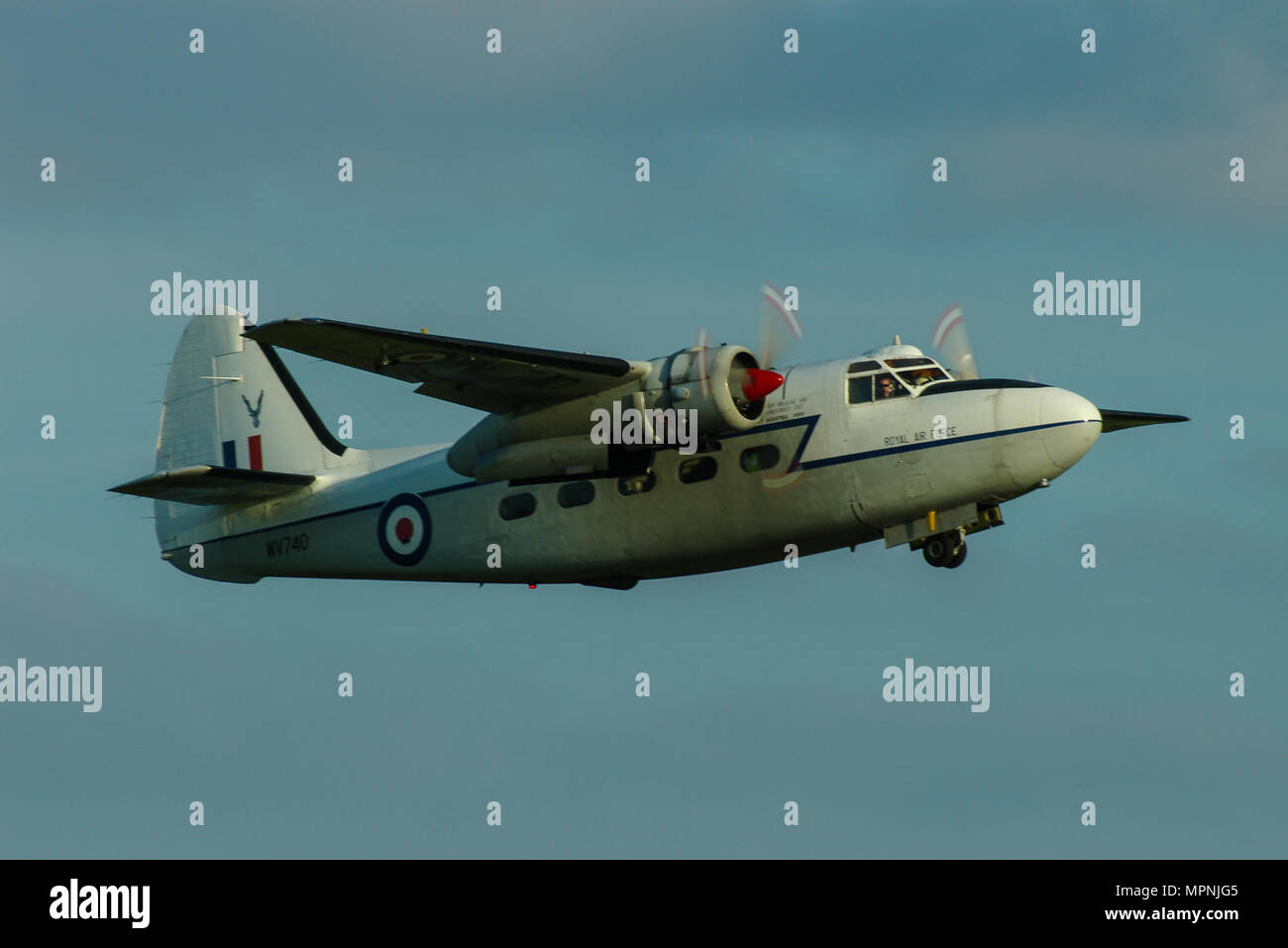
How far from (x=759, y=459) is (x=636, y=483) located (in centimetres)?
191

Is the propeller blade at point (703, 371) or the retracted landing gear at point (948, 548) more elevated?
the propeller blade at point (703, 371)

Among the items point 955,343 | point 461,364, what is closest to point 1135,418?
point 955,343

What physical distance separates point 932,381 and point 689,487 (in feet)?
12.1

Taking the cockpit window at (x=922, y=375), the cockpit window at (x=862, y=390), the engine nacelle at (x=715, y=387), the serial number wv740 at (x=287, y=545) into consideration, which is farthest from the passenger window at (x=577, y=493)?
the serial number wv740 at (x=287, y=545)

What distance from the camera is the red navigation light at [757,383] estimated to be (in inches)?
973

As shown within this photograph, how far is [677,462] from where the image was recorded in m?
25.7

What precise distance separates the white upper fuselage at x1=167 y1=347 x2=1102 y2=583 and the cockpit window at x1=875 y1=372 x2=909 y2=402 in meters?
0.03

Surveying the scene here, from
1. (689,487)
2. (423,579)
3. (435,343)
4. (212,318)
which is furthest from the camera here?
(212,318)

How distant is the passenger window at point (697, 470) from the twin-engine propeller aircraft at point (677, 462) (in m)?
0.03

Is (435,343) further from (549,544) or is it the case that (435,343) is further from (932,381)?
(932,381)

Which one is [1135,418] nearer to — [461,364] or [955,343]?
[955,343]

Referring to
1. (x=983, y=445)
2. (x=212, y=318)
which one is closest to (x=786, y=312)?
(x=983, y=445)

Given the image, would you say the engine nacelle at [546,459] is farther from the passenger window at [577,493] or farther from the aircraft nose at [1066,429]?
the aircraft nose at [1066,429]

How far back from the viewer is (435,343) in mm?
23781
